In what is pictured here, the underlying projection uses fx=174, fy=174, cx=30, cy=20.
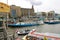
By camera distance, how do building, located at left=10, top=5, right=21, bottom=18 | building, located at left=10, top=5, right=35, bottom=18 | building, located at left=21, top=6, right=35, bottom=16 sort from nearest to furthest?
building, located at left=10, top=5, right=21, bottom=18 → building, located at left=10, top=5, right=35, bottom=18 → building, located at left=21, top=6, right=35, bottom=16

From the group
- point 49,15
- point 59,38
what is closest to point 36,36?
point 59,38

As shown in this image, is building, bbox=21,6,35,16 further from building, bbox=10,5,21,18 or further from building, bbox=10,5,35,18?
building, bbox=10,5,21,18

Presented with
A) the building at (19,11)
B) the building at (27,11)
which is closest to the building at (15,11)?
the building at (19,11)

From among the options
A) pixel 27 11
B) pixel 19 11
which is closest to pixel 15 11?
pixel 19 11

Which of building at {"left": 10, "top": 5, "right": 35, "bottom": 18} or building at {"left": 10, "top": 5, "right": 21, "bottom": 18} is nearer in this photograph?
building at {"left": 10, "top": 5, "right": 21, "bottom": 18}

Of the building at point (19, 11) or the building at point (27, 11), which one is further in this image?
the building at point (27, 11)

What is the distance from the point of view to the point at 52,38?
63.3 ft

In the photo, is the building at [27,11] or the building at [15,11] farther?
the building at [27,11]

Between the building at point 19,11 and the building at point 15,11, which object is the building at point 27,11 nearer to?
the building at point 19,11

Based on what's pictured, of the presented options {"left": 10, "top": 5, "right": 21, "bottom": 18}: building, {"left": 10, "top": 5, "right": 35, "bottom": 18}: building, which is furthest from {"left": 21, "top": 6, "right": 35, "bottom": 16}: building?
{"left": 10, "top": 5, "right": 21, "bottom": 18}: building

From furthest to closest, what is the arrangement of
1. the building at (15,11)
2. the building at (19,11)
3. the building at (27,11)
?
the building at (27,11) < the building at (19,11) < the building at (15,11)

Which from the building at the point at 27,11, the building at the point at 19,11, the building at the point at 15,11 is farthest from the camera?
the building at the point at 27,11

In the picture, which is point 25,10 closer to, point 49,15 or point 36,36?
point 49,15

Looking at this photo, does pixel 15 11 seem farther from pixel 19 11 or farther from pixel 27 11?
pixel 27 11
